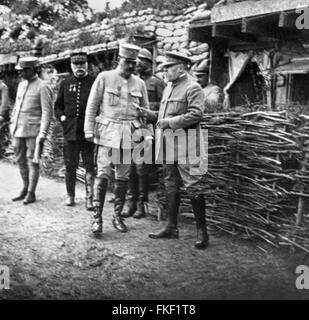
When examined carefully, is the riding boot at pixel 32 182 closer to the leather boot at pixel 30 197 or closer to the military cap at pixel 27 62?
the leather boot at pixel 30 197

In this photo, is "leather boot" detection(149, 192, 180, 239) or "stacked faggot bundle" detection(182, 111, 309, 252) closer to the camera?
"stacked faggot bundle" detection(182, 111, 309, 252)

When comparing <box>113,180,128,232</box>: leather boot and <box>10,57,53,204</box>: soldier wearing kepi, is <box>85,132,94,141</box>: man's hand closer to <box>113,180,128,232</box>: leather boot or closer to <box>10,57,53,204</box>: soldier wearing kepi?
<box>113,180,128,232</box>: leather boot

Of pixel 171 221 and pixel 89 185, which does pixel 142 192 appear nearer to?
pixel 89 185

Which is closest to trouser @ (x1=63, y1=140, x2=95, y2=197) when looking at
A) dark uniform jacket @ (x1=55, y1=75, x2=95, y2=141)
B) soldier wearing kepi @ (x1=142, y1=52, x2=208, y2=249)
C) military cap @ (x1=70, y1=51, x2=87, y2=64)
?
dark uniform jacket @ (x1=55, y1=75, x2=95, y2=141)

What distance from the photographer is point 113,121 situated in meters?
4.84

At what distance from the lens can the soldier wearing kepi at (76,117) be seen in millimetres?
5758

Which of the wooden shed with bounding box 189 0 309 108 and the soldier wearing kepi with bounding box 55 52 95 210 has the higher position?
the wooden shed with bounding box 189 0 309 108

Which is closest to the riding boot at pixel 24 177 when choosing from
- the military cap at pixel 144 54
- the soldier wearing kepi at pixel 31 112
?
the soldier wearing kepi at pixel 31 112

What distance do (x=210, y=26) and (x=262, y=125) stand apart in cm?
390

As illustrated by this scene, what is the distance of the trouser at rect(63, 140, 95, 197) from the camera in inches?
231

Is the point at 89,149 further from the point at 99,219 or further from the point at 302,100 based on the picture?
the point at 302,100

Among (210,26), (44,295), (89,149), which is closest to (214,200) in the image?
(89,149)

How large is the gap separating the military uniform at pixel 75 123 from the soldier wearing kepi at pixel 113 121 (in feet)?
2.90

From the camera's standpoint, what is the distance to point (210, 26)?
791cm
